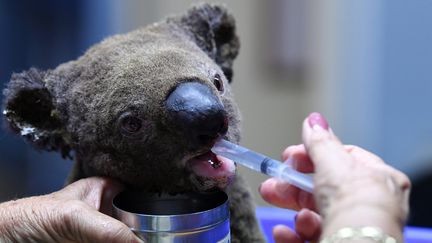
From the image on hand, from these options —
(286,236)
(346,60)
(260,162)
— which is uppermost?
(260,162)

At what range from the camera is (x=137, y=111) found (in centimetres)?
71

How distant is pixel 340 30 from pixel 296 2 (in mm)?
577

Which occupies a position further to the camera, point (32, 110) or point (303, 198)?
point (32, 110)

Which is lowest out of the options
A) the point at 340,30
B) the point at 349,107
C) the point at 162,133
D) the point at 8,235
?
the point at 349,107

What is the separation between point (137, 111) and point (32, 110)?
0.20m

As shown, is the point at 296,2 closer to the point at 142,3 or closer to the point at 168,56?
the point at 142,3

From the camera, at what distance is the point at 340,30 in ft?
8.41

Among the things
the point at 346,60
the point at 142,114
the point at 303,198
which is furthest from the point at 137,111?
the point at 346,60

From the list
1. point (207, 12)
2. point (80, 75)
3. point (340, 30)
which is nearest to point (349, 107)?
point (340, 30)

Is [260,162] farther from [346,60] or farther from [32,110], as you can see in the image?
[346,60]

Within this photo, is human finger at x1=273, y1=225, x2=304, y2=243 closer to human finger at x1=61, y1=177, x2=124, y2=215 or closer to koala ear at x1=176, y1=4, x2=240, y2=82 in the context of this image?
human finger at x1=61, y1=177, x2=124, y2=215

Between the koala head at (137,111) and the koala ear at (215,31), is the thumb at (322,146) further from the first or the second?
the koala ear at (215,31)

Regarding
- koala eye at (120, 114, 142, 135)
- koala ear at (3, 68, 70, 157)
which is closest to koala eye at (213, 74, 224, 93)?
koala eye at (120, 114, 142, 135)

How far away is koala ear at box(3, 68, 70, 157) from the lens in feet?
2.70
